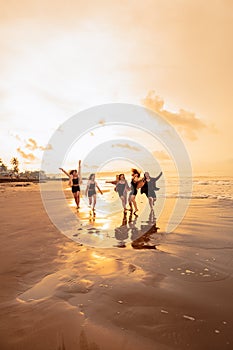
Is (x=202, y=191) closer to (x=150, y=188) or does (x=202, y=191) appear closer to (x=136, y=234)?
(x=150, y=188)

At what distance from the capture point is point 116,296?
12.1 ft

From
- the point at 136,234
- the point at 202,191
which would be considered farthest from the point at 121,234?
the point at 202,191

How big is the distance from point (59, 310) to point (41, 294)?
0.65m

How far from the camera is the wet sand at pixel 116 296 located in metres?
2.71

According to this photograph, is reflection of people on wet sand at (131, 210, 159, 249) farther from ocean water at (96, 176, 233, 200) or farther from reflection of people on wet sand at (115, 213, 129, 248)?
ocean water at (96, 176, 233, 200)

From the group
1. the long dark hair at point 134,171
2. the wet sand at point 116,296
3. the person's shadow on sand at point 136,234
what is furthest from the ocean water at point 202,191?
the wet sand at point 116,296

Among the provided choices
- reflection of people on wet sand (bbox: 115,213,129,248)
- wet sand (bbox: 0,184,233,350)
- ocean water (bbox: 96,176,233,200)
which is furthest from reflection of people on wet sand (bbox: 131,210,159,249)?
ocean water (bbox: 96,176,233,200)

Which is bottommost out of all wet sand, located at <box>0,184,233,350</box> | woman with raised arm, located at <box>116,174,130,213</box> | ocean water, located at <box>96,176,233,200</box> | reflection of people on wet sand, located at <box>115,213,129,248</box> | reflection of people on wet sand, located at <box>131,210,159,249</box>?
reflection of people on wet sand, located at <box>115,213,129,248</box>

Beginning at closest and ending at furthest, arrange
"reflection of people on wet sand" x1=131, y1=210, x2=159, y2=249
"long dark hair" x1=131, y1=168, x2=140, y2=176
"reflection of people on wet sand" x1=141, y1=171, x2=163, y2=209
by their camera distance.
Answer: "reflection of people on wet sand" x1=131, y1=210, x2=159, y2=249 < "reflection of people on wet sand" x1=141, y1=171, x2=163, y2=209 < "long dark hair" x1=131, y1=168, x2=140, y2=176

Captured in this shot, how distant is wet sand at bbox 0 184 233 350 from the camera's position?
2.71m

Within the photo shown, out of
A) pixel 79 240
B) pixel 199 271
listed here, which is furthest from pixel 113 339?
pixel 79 240

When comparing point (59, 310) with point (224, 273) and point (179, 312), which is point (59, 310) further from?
point (224, 273)

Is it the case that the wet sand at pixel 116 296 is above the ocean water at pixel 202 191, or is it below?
below

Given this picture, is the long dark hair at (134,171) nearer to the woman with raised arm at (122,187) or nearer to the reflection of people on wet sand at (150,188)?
the reflection of people on wet sand at (150,188)
